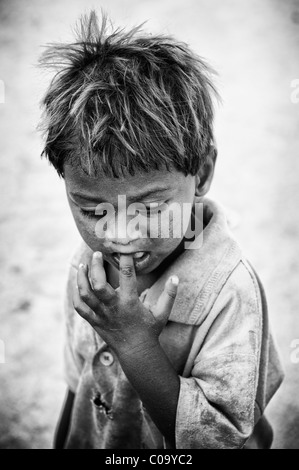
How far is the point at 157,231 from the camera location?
1.20 metres

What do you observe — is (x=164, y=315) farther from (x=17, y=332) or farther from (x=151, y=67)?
(x=17, y=332)

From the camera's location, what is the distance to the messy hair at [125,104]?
1.13m

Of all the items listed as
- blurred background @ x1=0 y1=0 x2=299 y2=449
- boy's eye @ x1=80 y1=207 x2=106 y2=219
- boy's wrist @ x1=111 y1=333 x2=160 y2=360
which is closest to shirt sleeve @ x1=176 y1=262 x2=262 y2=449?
boy's wrist @ x1=111 y1=333 x2=160 y2=360

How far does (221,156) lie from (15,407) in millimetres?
2035

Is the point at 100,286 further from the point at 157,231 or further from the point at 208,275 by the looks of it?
the point at 208,275

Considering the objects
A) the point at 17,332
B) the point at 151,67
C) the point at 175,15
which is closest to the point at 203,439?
the point at 151,67

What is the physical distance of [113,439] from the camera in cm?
149

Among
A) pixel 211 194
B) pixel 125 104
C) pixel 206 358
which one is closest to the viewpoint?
pixel 125 104

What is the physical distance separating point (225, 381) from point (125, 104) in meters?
0.70

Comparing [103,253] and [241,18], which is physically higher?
[241,18]

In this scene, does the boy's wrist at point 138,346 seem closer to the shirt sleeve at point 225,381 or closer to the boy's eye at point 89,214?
the shirt sleeve at point 225,381

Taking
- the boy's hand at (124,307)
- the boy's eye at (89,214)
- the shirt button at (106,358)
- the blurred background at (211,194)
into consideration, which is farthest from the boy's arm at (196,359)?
the blurred background at (211,194)

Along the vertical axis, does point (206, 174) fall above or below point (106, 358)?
above

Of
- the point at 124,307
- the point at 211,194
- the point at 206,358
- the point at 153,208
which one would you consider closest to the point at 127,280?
the point at 124,307
